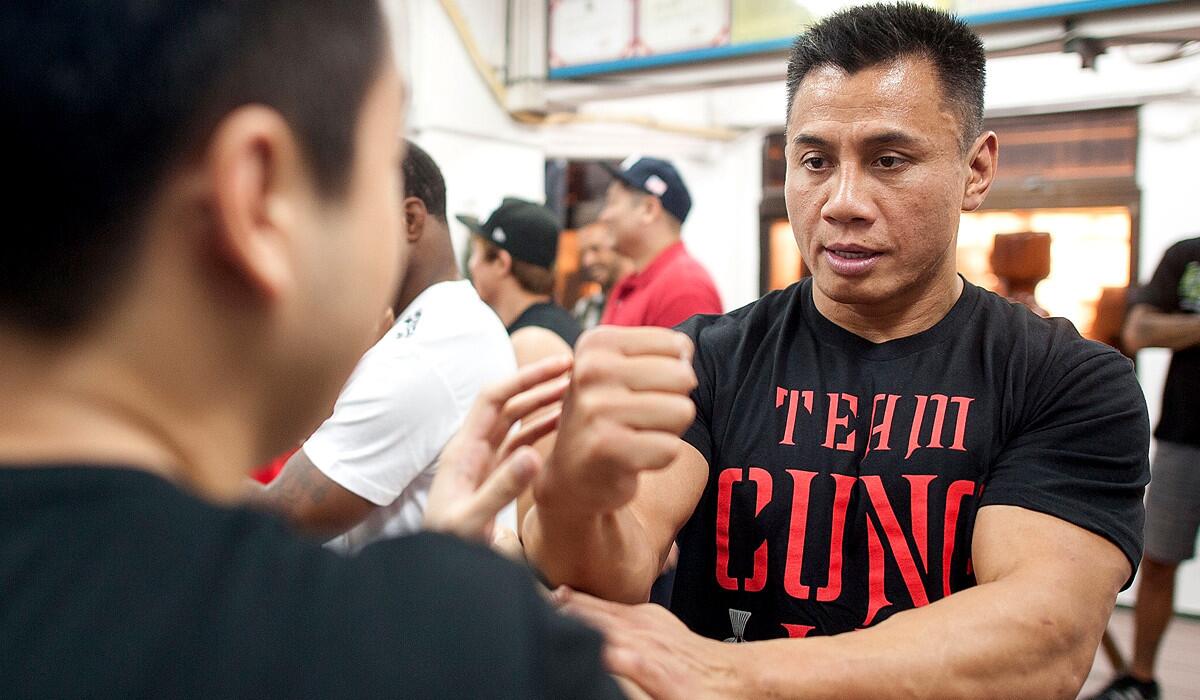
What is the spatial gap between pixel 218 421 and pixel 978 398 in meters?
1.19

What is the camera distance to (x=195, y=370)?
0.54 m

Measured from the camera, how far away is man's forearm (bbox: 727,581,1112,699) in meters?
1.18

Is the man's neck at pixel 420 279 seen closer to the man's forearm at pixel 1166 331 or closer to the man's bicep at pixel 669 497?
the man's bicep at pixel 669 497

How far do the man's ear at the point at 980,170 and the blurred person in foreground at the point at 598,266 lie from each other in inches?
120

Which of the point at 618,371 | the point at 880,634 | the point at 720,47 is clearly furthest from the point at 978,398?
the point at 720,47

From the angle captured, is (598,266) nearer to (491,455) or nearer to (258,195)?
(491,455)

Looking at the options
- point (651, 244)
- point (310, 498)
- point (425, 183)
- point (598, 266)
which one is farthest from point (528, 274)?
point (598, 266)

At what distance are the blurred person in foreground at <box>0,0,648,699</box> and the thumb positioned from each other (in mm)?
337

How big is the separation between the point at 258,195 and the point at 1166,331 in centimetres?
421

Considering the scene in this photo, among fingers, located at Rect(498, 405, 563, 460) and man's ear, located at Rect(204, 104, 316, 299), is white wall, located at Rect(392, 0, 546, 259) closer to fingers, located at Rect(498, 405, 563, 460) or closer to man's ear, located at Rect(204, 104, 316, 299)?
fingers, located at Rect(498, 405, 563, 460)

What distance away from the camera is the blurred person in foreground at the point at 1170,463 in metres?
3.94

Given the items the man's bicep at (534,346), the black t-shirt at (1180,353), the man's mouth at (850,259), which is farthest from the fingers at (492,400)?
the black t-shirt at (1180,353)

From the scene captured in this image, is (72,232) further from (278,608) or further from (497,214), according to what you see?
(497,214)

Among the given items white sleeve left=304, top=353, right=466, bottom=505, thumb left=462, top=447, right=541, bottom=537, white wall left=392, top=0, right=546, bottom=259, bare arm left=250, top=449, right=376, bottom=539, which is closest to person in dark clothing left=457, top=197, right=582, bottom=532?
white wall left=392, top=0, right=546, bottom=259
